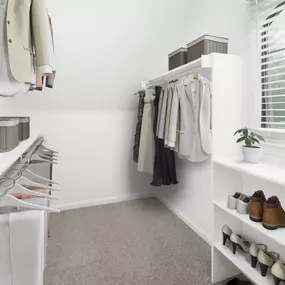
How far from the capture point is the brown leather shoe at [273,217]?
126 cm

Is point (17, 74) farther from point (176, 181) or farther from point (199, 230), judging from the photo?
point (199, 230)

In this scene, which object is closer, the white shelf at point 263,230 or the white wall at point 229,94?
the white shelf at point 263,230

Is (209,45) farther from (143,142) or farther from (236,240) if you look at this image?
(236,240)

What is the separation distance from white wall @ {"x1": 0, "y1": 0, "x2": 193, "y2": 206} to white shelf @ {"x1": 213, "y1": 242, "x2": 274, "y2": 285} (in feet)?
6.01

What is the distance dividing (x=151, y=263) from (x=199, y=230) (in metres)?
0.68

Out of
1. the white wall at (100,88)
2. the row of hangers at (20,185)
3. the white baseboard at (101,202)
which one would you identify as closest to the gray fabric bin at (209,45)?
the white wall at (100,88)

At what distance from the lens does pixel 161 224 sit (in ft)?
8.26

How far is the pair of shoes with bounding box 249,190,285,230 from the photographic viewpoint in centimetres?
127

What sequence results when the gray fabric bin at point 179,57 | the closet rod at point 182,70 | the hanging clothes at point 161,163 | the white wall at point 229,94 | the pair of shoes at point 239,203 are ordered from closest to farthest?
1. the pair of shoes at point 239,203
2. the closet rod at point 182,70
3. the white wall at point 229,94
4. the gray fabric bin at point 179,57
5. the hanging clothes at point 161,163

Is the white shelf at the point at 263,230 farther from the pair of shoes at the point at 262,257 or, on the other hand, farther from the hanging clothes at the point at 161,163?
the hanging clothes at the point at 161,163

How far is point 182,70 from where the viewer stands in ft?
6.75

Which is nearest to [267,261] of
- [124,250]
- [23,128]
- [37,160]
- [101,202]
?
[124,250]

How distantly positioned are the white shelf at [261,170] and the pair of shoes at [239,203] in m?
0.21

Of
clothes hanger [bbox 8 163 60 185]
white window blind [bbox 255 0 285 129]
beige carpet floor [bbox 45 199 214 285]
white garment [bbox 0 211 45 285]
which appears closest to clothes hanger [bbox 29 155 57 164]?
clothes hanger [bbox 8 163 60 185]
